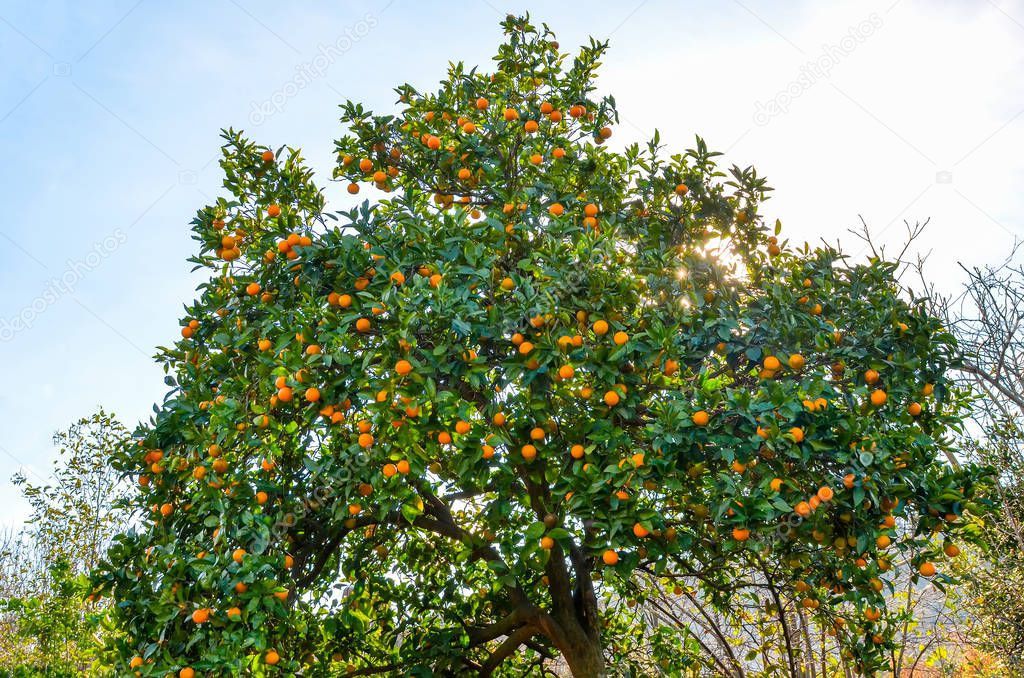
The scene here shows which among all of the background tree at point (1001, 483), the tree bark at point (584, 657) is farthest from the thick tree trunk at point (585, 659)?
the background tree at point (1001, 483)

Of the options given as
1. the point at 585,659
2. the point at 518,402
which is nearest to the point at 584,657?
the point at 585,659

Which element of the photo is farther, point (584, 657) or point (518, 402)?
point (584, 657)

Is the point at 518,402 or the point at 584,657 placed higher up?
the point at 518,402

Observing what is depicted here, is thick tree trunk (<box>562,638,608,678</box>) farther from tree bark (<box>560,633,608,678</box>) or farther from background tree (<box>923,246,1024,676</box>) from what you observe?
background tree (<box>923,246,1024,676</box>)

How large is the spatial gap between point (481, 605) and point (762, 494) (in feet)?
7.39

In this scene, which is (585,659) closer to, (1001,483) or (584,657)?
(584,657)

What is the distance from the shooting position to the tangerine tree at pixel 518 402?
294 cm

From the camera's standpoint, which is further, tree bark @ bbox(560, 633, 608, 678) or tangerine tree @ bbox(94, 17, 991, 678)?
tree bark @ bbox(560, 633, 608, 678)

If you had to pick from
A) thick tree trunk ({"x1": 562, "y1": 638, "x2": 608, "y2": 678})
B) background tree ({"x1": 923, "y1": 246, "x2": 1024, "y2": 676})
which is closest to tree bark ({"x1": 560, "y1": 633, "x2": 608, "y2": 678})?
thick tree trunk ({"x1": 562, "y1": 638, "x2": 608, "y2": 678})

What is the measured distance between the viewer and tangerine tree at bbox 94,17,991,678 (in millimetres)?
2941

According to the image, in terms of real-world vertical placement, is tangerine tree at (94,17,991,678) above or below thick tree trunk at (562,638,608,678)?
above

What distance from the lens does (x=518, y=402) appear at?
127 inches

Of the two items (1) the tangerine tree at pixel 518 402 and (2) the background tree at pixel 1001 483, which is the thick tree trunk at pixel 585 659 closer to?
(1) the tangerine tree at pixel 518 402

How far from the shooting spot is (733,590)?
413cm
